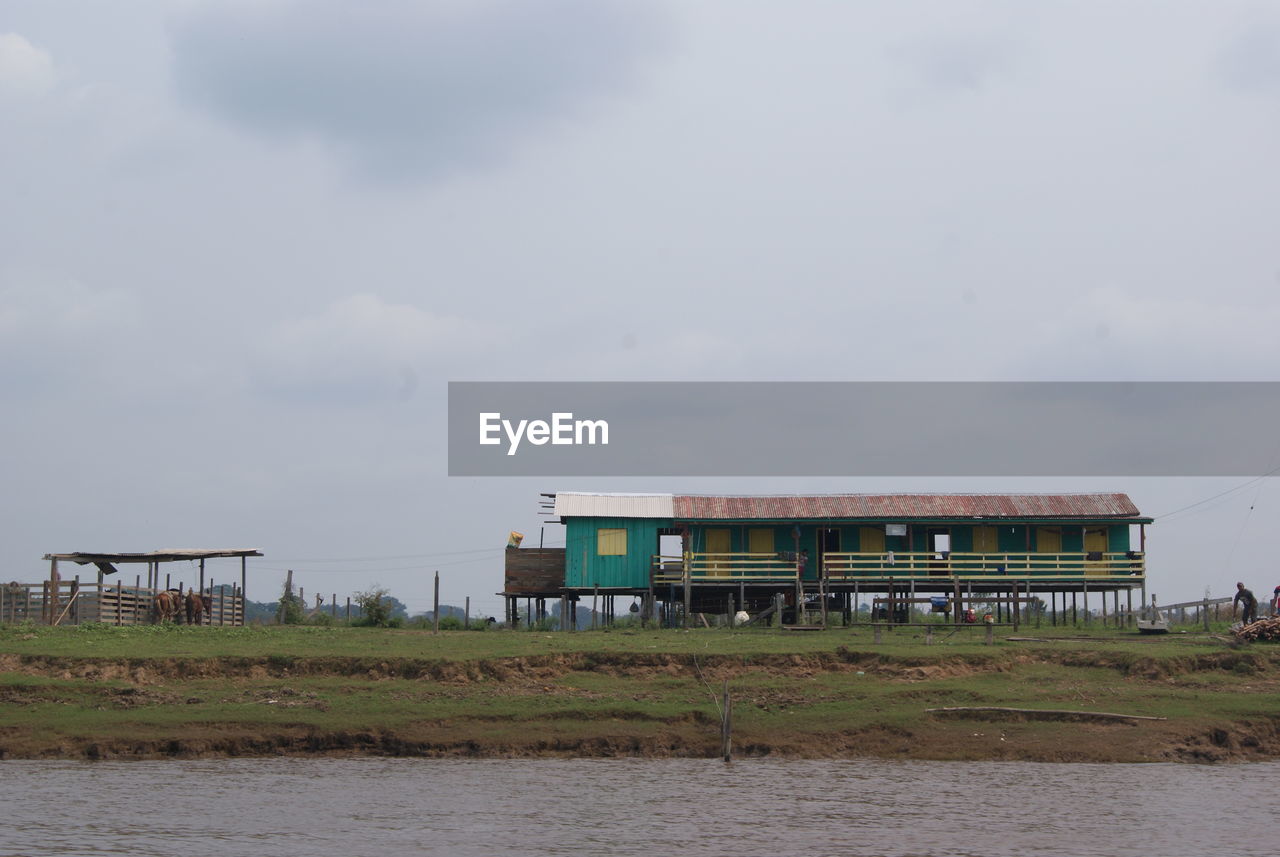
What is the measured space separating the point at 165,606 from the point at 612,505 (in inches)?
643

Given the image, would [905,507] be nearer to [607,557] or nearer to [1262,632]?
[607,557]

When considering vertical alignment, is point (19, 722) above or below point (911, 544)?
below

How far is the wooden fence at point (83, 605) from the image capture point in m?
44.6

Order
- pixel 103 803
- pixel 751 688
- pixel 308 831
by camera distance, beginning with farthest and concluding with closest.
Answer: pixel 751 688 < pixel 103 803 < pixel 308 831

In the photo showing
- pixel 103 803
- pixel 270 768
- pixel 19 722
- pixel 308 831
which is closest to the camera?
pixel 308 831

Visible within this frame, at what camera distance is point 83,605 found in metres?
46.2

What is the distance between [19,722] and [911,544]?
31976 mm

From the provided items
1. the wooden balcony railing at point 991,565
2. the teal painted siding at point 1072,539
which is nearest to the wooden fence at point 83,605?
the wooden balcony railing at point 991,565

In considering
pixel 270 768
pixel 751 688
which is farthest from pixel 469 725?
pixel 751 688

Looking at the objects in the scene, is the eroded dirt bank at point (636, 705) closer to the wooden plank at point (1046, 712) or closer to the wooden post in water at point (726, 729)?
the wooden plank at point (1046, 712)

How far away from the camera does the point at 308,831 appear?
70.3ft

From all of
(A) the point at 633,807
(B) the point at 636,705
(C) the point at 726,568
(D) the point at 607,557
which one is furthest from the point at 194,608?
(A) the point at 633,807

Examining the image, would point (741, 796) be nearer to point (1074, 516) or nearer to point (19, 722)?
point (19, 722)

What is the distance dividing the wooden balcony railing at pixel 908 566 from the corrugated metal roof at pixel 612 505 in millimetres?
1922
